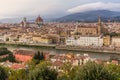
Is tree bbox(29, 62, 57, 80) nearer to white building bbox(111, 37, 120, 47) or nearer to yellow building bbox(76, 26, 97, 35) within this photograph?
white building bbox(111, 37, 120, 47)

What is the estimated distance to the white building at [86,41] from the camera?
15.6m

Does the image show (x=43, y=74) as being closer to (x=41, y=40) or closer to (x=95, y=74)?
(x=95, y=74)

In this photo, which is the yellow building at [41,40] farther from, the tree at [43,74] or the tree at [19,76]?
the tree at [43,74]

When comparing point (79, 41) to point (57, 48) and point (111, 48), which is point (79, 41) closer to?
point (57, 48)

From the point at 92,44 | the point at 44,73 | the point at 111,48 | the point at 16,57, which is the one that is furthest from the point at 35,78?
the point at 92,44

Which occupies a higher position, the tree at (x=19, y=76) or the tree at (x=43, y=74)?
the tree at (x=43, y=74)

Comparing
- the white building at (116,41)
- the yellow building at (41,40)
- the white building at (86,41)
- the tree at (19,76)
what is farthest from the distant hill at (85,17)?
the tree at (19,76)

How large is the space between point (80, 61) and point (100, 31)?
36.7ft

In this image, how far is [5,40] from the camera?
18984 mm

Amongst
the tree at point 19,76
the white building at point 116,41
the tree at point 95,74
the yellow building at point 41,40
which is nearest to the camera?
the tree at point 95,74

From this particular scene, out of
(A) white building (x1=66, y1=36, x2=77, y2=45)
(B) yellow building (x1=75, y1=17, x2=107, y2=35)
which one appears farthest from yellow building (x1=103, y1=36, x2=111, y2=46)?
(B) yellow building (x1=75, y1=17, x2=107, y2=35)

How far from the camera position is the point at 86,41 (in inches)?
627

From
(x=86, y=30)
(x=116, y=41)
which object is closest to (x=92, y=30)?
(x=86, y=30)

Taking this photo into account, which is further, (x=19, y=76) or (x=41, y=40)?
(x=41, y=40)
